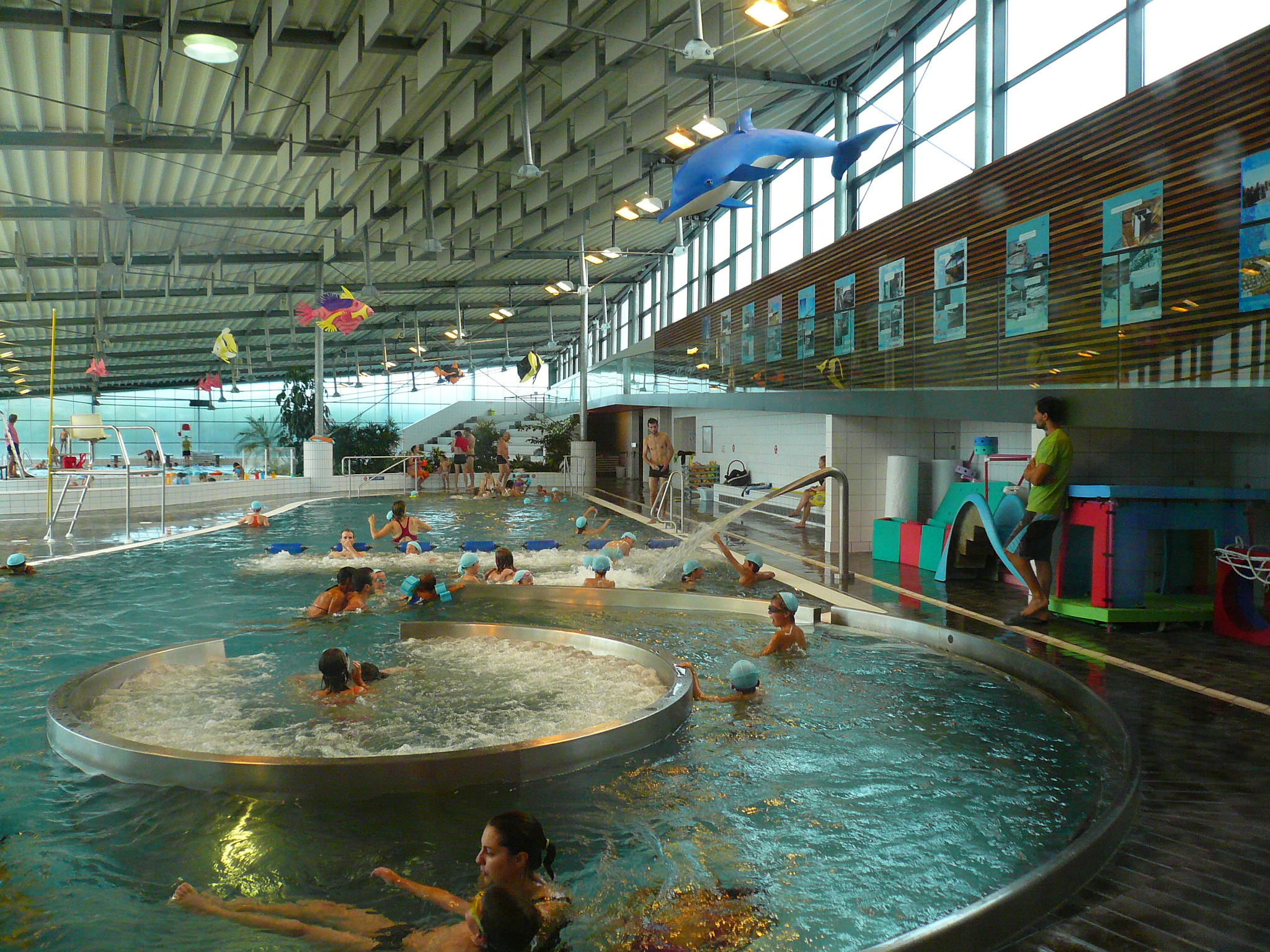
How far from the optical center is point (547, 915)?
2779 millimetres

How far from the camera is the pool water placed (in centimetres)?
293

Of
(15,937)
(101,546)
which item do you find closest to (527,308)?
(101,546)

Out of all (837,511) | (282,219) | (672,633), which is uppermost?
(282,219)

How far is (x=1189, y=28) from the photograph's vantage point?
8.27 m

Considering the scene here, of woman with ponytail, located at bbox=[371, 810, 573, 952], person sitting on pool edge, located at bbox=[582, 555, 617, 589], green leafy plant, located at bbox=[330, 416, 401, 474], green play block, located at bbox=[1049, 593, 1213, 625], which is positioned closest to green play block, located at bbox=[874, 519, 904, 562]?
green play block, located at bbox=[1049, 593, 1213, 625]

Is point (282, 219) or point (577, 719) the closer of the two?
point (577, 719)

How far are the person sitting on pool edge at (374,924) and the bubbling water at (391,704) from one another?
3.44 ft

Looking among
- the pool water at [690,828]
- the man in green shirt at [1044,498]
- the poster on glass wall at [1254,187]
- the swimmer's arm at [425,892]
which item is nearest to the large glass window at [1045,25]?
the poster on glass wall at [1254,187]

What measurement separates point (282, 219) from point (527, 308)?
1646 centimetres

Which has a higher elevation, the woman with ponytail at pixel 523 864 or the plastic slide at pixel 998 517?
the plastic slide at pixel 998 517

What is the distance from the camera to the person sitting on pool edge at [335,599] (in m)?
7.80

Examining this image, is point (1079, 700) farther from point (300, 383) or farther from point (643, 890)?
point (300, 383)

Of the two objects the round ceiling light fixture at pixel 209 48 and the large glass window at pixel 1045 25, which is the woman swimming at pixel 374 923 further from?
the large glass window at pixel 1045 25

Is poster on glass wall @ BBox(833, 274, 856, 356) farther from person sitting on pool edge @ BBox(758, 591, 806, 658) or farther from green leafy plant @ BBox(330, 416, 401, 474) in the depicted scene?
green leafy plant @ BBox(330, 416, 401, 474)
